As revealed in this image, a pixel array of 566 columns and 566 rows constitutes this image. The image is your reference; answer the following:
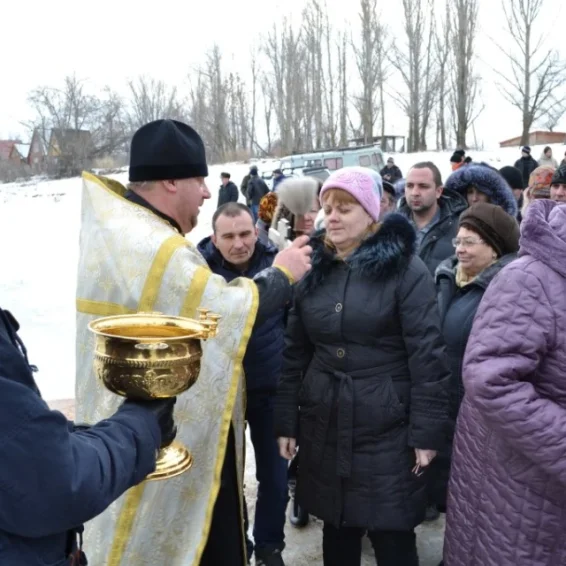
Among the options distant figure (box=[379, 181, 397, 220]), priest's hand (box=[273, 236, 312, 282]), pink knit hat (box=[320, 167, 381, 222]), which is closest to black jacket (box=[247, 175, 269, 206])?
distant figure (box=[379, 181, 397, 220])

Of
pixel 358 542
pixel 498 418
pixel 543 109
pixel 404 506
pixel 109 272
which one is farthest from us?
pixel 543 109

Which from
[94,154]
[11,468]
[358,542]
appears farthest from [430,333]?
[94,154]

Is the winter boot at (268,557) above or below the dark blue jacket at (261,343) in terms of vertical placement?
below

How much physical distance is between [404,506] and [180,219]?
1.44 m

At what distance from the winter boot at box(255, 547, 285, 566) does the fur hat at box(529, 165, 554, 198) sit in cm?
356

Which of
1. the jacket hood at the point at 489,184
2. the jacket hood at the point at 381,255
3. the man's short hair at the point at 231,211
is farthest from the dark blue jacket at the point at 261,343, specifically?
the jacket hood at the point at 489,184

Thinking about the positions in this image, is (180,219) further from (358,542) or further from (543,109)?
(543,109)

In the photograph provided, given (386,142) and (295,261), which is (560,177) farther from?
(386,142)

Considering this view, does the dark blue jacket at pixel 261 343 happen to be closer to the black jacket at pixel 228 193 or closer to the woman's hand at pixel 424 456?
the woman's hand at pixel 424 456

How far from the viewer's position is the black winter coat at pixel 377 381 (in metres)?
2.43

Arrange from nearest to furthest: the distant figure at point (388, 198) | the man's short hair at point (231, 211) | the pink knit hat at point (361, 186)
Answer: the pink knit hat at point (361, 186) → the man's short hair at point (231, 211) → the distant figure at point (388, 198)

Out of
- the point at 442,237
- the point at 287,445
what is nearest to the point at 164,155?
the point at 287,445

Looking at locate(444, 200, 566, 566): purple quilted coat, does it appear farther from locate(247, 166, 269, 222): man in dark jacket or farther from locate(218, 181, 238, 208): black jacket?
locate(218, 181, 238, 208): black jacket

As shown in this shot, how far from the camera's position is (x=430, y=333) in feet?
7.98
